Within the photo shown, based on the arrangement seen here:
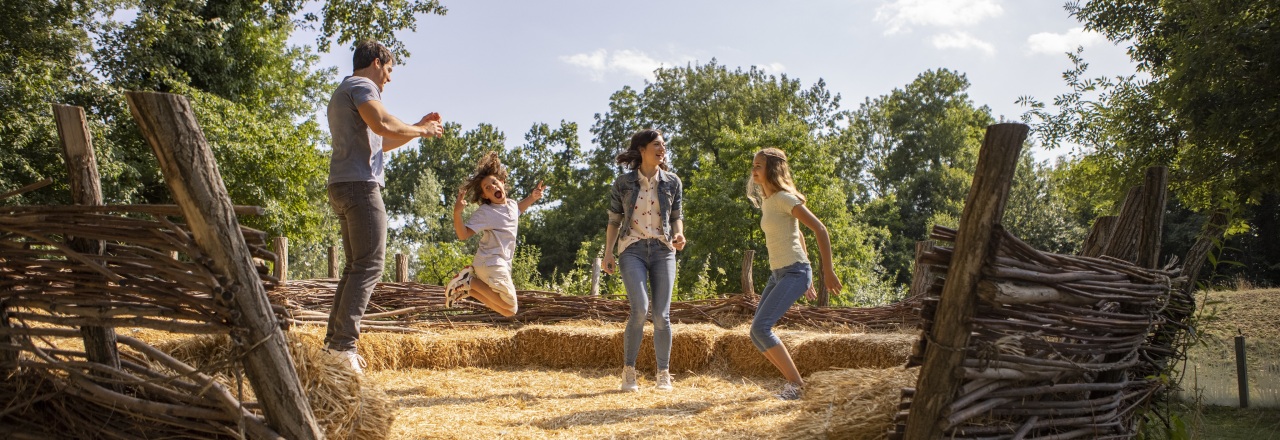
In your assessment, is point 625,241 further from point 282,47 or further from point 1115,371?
point 282,47

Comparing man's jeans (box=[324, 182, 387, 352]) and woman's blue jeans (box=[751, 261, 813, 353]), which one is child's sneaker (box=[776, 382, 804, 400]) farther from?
man's jeans (box=[324, 182, 387, 352])

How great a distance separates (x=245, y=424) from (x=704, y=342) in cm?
432

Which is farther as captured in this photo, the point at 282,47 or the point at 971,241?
the point at 282,47

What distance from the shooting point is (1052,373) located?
9.77ft

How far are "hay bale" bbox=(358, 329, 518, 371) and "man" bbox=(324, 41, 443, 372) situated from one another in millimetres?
2263

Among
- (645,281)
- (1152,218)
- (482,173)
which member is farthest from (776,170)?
(482,173)

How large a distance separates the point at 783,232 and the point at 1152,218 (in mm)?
1754

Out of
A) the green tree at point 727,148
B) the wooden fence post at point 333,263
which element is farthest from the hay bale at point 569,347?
the green tree at point 727,148

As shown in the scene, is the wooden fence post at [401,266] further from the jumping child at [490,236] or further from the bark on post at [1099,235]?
the bark on post at [1099,235]

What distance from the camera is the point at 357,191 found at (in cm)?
373

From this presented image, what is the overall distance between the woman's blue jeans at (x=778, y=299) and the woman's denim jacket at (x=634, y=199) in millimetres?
750

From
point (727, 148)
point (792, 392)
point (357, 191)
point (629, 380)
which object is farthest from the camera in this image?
point (727, 148)

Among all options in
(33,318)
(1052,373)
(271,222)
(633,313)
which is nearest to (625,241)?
(633,313)

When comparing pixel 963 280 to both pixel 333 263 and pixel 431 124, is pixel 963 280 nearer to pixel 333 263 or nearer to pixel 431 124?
pixel 431 124
